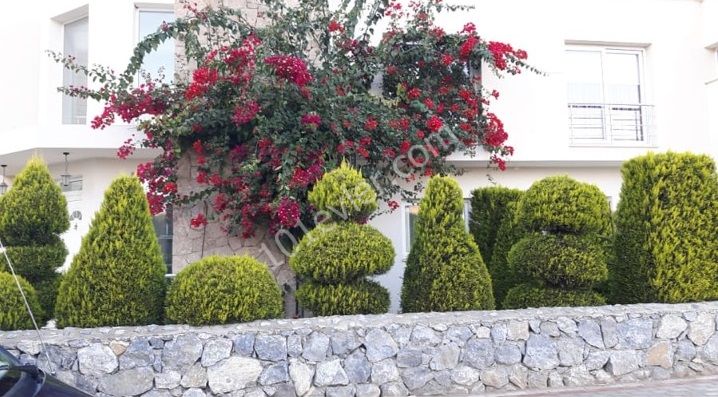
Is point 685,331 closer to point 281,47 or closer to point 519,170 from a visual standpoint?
point 519,170

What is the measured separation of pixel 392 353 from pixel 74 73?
796 centimetres

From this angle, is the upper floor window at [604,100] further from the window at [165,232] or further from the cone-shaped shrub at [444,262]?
the window at [165,232]

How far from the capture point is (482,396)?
583 centimetres

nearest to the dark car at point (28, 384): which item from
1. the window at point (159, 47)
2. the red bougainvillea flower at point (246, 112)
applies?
the red bougainvillea flower at point (246, 112)

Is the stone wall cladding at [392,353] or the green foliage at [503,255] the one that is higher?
the green foliage at [503,255]

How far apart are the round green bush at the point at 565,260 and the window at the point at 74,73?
788 cm

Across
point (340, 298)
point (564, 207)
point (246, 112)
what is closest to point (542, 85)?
point (564, 207)

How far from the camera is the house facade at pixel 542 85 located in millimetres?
9508

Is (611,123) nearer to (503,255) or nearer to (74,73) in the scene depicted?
(503,255)

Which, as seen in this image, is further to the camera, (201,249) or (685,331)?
(201,249)

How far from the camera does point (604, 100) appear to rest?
10.5 m

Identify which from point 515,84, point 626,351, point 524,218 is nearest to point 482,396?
point 626,351

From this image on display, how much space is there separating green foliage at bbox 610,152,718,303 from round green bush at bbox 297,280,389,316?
323 centimetres

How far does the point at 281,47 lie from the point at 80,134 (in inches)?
135
